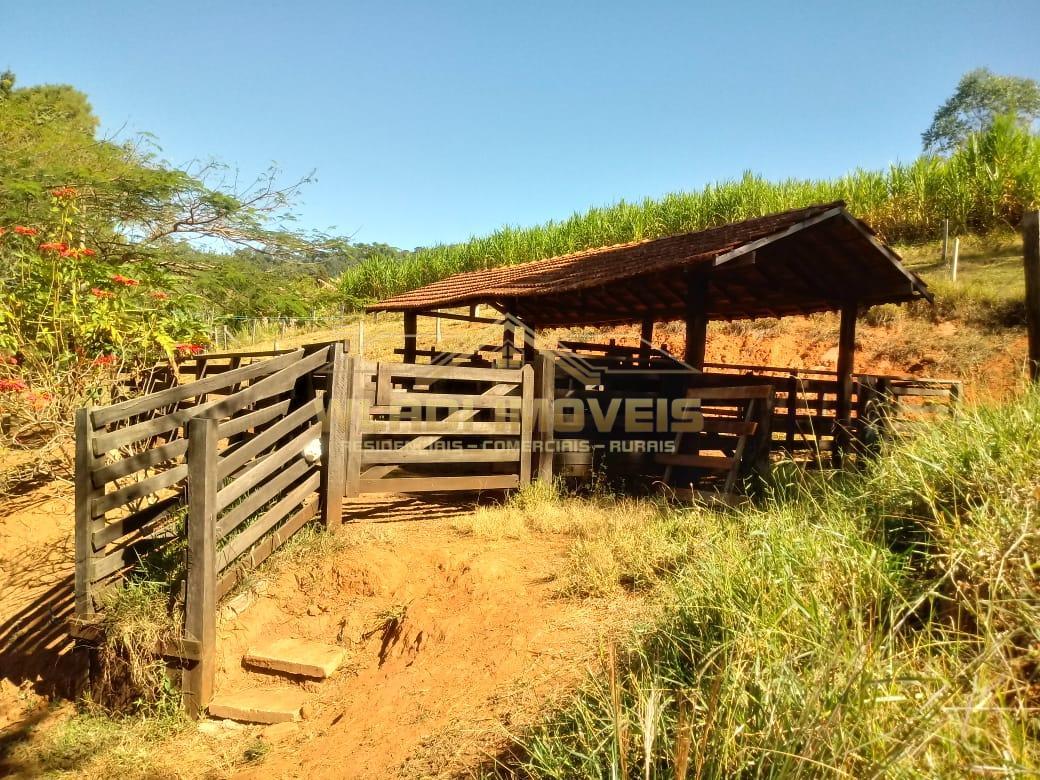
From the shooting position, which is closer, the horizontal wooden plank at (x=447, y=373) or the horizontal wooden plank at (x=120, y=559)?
the horizontal wooden plank at (x=120, y=559)

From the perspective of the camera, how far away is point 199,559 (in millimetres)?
4641

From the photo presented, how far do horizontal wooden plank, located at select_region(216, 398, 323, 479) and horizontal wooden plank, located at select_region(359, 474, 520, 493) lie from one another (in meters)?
0.93

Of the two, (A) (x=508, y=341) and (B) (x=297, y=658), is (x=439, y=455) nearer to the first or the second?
(B) (x=297, y=658)

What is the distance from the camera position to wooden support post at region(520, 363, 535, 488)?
733 centimetres

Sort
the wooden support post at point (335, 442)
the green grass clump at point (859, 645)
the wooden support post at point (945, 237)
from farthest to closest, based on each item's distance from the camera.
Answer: the wooden support post at point (945, 237) → the wooden support post at point (335, 442) → the green grass clump at point (859, 645)

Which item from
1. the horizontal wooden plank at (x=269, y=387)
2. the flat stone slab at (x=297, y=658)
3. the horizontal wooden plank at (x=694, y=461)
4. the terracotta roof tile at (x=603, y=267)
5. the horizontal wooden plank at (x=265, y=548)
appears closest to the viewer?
the flat stone slab at (x=297, y=658)

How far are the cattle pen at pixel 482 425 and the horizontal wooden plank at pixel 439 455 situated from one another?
0.07ft

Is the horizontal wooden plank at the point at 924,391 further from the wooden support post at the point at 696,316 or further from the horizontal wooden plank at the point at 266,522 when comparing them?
the horizontal wooden plank at the point at 266,522

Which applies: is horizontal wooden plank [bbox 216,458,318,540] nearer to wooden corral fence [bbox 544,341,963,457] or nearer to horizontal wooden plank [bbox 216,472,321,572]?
horizontal wooden plank [bbox 216,472,321,572]

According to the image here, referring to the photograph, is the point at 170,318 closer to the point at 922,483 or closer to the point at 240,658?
the point at 240,658

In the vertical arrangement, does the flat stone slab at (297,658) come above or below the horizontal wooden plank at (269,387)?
below

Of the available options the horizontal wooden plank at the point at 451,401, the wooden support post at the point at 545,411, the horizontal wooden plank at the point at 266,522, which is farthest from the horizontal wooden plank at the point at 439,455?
the horizontal wooden plank at the point at 266,522

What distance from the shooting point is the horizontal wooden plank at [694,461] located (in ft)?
22.6

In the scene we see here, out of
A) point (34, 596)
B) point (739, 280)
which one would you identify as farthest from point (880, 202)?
point (34, 596)
